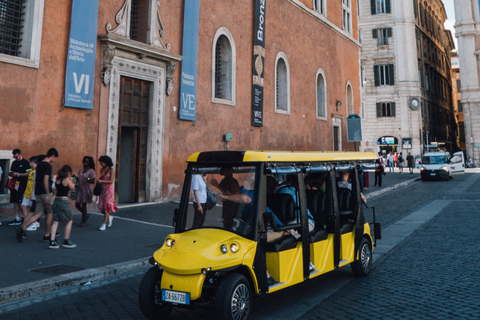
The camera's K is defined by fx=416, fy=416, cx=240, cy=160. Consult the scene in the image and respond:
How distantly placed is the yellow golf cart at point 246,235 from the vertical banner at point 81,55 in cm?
854

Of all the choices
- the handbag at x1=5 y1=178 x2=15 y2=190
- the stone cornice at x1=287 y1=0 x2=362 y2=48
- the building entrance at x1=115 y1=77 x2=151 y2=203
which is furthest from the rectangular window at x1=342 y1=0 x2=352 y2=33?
the handbag at x1=5 y1=178 x2=15 y2=190

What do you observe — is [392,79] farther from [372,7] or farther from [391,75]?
[372,7]

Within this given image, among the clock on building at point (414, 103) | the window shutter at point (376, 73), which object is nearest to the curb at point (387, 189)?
the clock on building at point (414, 103)

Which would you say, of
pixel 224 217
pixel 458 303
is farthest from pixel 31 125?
pixel 458 303

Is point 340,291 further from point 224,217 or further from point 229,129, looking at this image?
point 229,129

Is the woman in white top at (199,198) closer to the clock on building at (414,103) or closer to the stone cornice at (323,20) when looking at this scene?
the stone cornice at (323,20)

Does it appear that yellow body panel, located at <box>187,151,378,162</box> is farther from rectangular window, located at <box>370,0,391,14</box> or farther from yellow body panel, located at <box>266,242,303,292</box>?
rectangular window, located at <box>370,0,391,14</box>

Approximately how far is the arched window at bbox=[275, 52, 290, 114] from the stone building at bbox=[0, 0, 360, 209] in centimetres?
5

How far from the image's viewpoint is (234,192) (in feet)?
15.0

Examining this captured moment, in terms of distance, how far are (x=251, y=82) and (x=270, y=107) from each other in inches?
80.9

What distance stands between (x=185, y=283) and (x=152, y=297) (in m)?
0.50

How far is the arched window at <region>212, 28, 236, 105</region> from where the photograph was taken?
18.1m

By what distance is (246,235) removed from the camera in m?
4.39

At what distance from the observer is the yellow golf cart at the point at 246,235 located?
4059 millimetres
